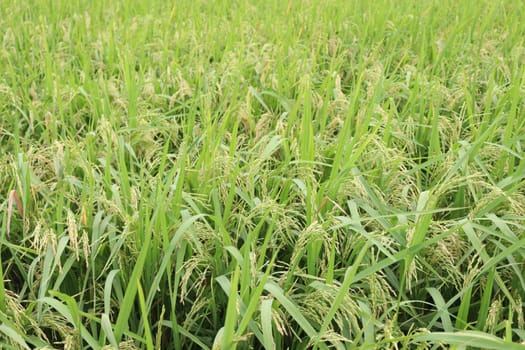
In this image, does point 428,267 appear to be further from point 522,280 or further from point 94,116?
point 94,116

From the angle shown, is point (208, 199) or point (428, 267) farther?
point (208, 199)

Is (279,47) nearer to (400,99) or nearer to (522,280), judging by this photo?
(400,99)

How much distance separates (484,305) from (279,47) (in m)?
1.83

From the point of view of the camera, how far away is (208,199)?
65.6 inches

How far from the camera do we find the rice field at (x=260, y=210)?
132 cm

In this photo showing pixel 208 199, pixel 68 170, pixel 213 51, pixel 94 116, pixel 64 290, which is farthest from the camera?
pixel 213 51

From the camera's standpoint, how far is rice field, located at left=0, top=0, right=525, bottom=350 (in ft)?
4.32

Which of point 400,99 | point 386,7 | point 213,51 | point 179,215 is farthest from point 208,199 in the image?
point 386,7

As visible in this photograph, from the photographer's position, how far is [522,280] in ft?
4.75

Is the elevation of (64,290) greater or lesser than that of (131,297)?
lesser

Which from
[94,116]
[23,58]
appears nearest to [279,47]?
[94,116]

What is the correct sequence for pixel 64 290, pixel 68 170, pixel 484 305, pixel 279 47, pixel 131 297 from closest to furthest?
1. pixel 131 297
2. pixel 484 305
3. pixel 64 290
4. pixel 68 170
5. pixel 279 47

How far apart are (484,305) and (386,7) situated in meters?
3.07

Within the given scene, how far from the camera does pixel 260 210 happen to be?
1.56m
